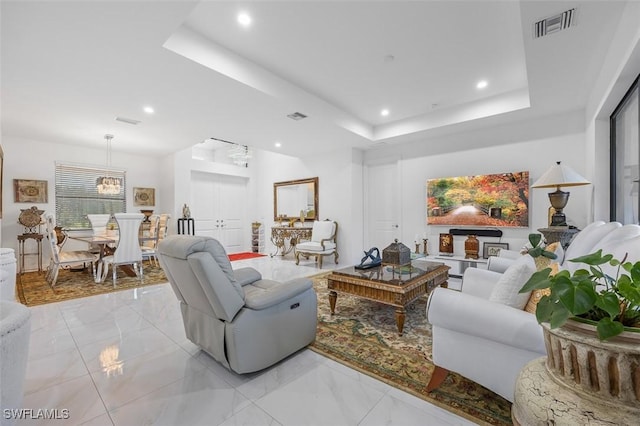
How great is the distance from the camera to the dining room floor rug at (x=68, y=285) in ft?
12.4

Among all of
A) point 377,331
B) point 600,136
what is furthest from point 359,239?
point 600,136

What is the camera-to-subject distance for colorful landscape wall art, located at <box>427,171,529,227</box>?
444 centimetres

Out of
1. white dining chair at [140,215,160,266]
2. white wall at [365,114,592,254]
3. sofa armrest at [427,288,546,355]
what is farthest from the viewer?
white dining chair at [140,215,160,266]

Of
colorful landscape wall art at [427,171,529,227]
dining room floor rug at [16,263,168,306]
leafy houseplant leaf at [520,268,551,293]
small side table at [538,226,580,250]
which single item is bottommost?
dining room floor rug at [16,263,168,306]

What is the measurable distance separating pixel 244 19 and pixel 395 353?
3.25m

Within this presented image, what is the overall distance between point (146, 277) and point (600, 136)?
692cm

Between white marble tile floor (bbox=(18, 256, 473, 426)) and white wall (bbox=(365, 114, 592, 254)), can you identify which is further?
white wall (bbox=(365, 114, 592, 254))

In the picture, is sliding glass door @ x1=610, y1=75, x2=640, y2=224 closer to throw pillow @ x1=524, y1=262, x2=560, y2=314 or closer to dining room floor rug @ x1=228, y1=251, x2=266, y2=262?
throw pillow @ x1=524, y1=262, x2=560, y2=314

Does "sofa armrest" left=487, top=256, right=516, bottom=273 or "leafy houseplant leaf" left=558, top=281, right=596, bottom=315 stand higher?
"leafy houseplant leaf" left=558, top=281, right=596, bottom=315

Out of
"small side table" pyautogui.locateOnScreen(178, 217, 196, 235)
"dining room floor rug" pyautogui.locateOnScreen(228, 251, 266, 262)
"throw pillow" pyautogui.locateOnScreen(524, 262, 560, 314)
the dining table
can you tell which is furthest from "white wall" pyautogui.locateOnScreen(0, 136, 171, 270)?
"throw pillow" pyautogui.locateOnScreen(524, 262, 560, 314)

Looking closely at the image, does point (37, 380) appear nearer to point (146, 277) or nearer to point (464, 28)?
point (146, 277)

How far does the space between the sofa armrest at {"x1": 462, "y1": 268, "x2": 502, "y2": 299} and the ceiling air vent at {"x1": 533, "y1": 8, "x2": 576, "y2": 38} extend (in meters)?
2.05

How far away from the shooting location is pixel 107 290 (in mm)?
4117

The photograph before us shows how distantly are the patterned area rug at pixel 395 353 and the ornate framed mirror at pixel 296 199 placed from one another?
12.2 ft
